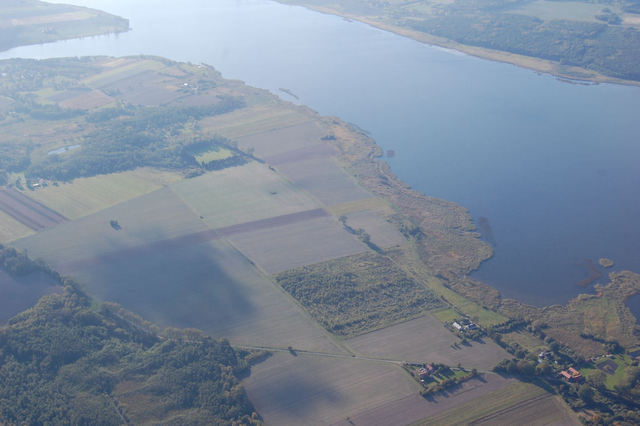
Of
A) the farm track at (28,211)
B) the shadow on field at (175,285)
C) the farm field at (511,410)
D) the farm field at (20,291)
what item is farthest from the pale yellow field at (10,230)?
the farm field at (511,410)

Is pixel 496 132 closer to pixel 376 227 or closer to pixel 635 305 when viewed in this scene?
pixel 376 227

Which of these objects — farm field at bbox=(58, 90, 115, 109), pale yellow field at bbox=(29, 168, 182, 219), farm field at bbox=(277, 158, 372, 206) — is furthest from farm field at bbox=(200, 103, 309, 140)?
farm field at bbox=(58, 90, 115, 109)

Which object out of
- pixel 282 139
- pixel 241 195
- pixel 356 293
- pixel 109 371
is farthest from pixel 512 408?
pixel 282 139

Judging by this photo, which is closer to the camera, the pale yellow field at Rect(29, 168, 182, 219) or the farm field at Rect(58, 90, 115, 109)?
the pale yellow field at Rect(29, 168, 182, 219)

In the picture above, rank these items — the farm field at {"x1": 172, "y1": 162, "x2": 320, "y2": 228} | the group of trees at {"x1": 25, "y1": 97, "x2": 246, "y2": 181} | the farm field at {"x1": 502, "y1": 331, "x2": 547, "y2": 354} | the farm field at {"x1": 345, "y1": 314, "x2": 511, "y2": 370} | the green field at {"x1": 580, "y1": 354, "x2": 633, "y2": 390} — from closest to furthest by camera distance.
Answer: the green field at {"x1": 580, "y1": 354, "x2": 633, "y2": 390} < the farm field at {"x1": 345, "y1": 314, "x2": 511, "y2": 370} < the farm field at {"x1": 502, "y1": 331, "x2": 547, "y2": 354} < the farm field at {"x1": 172, "y1": 162, "x2": 320, "y2": 228} < the group of trees at {"x1": 25, "y1": 97, "x2": 246, "y2": 181}

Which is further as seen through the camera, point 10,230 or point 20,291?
point 10,230

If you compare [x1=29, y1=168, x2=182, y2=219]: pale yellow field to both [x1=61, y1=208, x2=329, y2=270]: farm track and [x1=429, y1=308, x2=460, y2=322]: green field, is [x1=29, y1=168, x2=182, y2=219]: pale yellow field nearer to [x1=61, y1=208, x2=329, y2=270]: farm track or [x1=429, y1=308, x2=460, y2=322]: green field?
[x1=61, y1=208, x2=329, y2=270]: farm track
